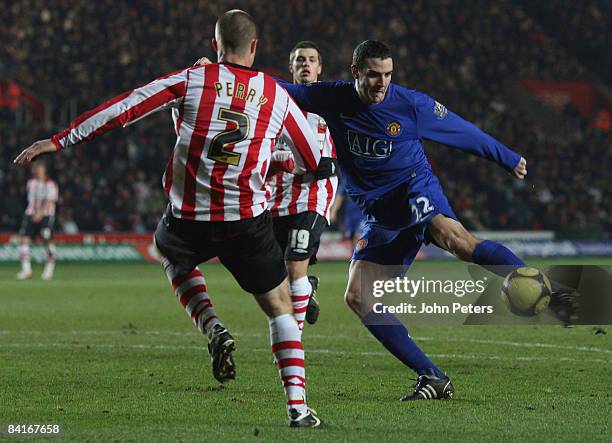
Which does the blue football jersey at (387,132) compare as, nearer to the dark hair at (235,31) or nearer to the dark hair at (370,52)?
the dark hair at (370,52)

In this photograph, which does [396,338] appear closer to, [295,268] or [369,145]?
[369,145]

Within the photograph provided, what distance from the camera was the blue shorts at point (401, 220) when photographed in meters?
7.23

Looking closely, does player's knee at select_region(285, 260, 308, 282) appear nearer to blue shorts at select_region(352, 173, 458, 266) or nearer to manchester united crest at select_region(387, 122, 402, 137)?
blue shorts at select_region(352, 173, 458, 266)

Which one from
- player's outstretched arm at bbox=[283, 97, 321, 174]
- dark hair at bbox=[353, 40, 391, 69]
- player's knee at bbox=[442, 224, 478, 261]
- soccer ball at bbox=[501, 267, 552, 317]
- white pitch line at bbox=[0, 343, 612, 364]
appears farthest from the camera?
white pitch line at bbox=[0, 343, 612, 364]

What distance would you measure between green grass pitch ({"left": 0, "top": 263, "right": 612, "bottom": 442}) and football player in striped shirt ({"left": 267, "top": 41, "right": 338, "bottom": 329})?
0.67m

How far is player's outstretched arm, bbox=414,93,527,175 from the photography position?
23.5 ft

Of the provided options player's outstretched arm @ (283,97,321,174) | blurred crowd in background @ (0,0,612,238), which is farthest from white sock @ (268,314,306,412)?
blurred crowd in background @ (0,0,612,238)

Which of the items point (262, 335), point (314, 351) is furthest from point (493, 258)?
point (262, 335)

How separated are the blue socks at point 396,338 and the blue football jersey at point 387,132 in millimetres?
788

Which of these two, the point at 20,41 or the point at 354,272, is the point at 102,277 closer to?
the point at 20,41

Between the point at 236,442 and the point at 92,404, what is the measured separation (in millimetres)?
1663

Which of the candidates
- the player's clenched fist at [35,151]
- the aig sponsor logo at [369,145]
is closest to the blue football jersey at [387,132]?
the aig sponsor logo at [369,145]

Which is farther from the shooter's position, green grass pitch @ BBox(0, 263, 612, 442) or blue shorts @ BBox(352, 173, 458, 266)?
blue shorts @ BBox(352, 173, 458, 266)

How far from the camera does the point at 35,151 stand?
5.38m
